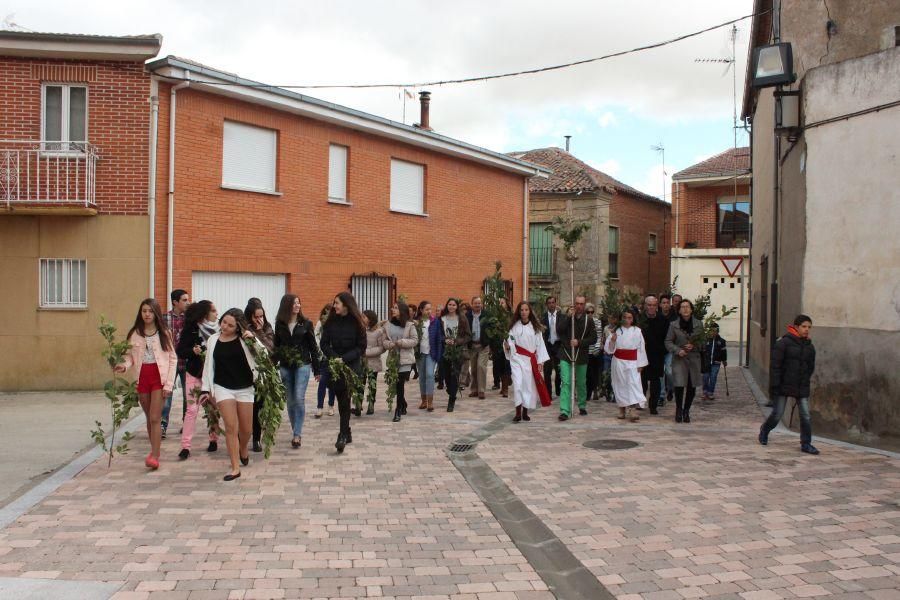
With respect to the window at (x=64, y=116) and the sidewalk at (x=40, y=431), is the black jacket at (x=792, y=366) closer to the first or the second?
the sidewalk at (x=40, y=431)

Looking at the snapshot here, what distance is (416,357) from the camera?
12.3 metres

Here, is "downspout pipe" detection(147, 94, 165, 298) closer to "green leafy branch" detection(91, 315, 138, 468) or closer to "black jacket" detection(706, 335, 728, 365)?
"green leafy branch" detection(91, 315, 138, 468)

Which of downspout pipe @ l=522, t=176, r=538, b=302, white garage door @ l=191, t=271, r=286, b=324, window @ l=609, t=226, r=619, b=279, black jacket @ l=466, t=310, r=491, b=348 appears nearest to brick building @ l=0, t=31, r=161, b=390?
white garage door @ l=191, t=271, r=286, b=324

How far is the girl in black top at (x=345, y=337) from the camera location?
916 cm

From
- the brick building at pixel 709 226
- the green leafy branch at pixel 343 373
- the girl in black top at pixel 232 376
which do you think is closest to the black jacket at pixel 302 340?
the green leafy branch at pixel 343 373

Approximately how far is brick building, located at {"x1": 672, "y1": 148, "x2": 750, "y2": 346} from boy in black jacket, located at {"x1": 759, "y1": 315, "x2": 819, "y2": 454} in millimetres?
23640

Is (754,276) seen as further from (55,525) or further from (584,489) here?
(55,525)

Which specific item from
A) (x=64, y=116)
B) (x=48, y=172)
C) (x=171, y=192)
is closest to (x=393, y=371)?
(x=171, y=192)

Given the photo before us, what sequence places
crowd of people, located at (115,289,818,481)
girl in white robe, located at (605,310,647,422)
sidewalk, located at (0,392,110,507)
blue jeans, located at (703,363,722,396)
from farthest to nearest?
blue jeans, located at (703,363,722,396)
girl in white robe, located at (605,310,647,422)
crowd of people, located at (115,289,818,481)
sidewalk, located at (0,392,110,507)

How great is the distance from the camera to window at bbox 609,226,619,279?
109 ft

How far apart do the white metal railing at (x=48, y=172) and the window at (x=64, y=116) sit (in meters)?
0.11

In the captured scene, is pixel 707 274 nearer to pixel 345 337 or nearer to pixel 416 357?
pixel 416 357

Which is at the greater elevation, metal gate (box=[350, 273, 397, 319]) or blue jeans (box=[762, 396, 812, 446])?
metal gate (box=[350, 273, 397, 319])

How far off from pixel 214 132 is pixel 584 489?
10714 mm
